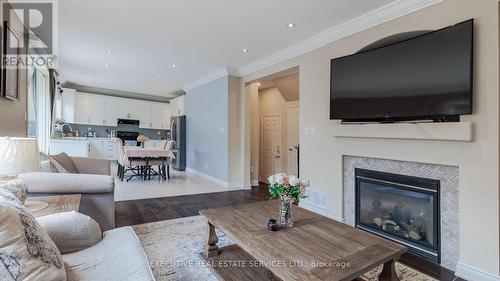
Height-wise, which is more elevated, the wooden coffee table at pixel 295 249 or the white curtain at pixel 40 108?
the white curtain at pixel 40 108

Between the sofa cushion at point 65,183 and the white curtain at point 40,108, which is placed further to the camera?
the white curtain at point 40,108

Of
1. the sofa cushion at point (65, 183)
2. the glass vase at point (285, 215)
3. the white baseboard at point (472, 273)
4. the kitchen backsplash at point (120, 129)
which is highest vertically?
the kitchen backsplash at point (120, 129)

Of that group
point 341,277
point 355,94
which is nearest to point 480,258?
point 341,277

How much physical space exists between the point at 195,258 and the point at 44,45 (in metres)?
4.45

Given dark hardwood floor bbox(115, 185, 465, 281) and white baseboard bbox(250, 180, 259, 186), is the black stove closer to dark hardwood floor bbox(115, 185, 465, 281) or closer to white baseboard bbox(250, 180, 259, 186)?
white baseboard bbox(250, 180, 259, 186)

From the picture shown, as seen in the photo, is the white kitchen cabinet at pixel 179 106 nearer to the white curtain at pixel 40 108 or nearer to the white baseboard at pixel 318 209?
the white curtain at pixel 40 108

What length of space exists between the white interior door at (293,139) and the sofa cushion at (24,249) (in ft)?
16.2

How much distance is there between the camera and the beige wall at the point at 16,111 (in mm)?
→ 2719

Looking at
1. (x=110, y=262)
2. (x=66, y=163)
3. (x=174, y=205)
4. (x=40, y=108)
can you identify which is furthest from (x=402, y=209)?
(x=40, y=108)

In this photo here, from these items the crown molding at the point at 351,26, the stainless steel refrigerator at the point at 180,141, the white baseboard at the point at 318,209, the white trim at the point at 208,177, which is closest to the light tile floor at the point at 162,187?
the white trim at the point at 208,177

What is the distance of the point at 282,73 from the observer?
456 centimetres

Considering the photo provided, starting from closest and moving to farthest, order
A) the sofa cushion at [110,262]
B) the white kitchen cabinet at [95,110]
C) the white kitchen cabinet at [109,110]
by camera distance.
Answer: the sofa cushion at [110,262]
the white kitchen cabinet at [95,110]
the white kitchen cabinet at [109,110]

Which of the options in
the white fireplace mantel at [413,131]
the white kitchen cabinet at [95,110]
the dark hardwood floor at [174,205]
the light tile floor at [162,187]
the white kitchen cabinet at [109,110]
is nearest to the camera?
the white fireplace mantel at [413,131]

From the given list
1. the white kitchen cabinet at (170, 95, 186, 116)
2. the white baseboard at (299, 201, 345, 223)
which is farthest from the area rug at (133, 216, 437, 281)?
the white kitchen cabinet at (170, 95, 186, 116)
